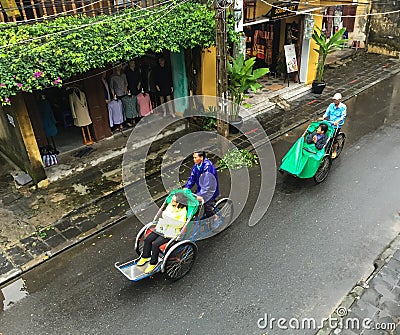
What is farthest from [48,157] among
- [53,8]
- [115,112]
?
[53,8]

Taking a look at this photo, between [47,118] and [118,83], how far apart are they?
222 centimetres

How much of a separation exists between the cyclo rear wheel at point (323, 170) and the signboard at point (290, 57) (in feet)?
21.0

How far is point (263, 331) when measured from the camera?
545cm

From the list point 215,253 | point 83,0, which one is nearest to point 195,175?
point 215,253

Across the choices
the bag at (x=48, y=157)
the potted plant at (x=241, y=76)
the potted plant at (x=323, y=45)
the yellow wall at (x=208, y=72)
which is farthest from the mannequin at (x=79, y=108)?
the potted plant at (x=323, y=45)

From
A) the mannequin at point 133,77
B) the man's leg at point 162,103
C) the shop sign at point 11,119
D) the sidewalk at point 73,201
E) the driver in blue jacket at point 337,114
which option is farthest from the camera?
the man's leg at point 162,103

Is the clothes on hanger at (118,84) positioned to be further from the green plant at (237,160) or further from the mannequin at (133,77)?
the green plant at (237,160)

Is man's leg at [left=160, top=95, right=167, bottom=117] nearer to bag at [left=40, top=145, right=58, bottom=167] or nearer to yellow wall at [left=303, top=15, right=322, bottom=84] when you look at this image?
bag at [left=40, top=145, right=58, bottom=167]

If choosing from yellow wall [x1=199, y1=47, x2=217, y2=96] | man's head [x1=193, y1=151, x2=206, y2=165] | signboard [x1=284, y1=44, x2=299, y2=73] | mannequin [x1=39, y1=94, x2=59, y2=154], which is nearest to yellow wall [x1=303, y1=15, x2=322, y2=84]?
signboard [x1=284, y1=44, x2=299, y2=73]

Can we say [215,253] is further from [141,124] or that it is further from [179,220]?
[141,124]

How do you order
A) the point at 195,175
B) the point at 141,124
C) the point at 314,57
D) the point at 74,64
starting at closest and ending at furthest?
1. the point at 195,175
2. the point at 74,64
3. the point at 141,124
4. the point at 314,57

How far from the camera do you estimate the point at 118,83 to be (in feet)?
34.7

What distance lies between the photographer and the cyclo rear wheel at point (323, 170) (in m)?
8.61

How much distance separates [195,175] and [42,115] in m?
5.36
